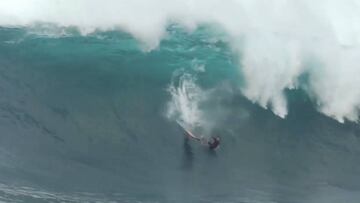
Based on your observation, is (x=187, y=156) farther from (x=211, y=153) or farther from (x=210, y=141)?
(x=210, y=141)

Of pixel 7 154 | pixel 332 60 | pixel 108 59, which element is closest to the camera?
pixel 7 154

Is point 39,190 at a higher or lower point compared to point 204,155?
lower

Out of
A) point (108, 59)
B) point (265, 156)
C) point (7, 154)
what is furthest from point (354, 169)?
point (7, 154)

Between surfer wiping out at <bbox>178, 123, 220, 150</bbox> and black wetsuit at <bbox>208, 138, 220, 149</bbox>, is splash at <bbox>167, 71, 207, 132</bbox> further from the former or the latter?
black wetsuit at <bbox>208, 138, 220, 149</bbox>

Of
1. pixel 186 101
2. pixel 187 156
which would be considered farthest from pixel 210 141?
pixel 186 101

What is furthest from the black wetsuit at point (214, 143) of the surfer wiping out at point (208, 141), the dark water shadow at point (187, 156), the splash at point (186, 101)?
the splash at point (186, 101)

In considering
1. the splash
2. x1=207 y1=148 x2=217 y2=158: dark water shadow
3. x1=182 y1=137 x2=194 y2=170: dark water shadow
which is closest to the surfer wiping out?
x1=207 y1=148 x2=217 y2=158: dark water shadow

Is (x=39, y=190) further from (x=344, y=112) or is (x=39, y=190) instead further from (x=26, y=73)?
(x=344, y=112)
